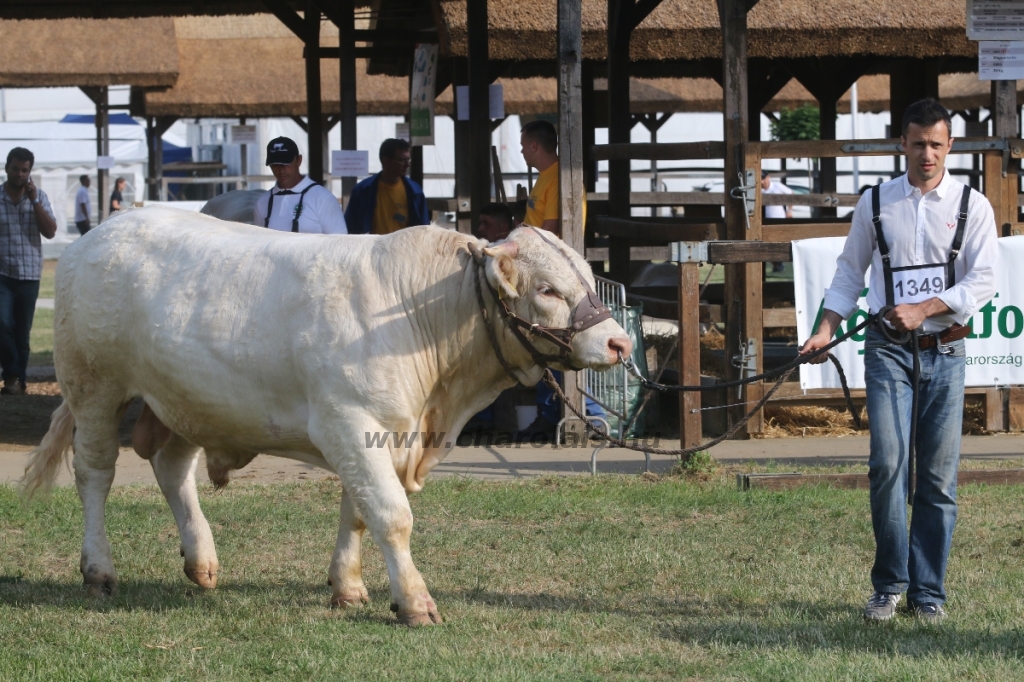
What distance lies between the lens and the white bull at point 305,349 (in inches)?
193

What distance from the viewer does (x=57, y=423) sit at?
6004 millimetres

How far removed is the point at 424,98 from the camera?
1163 centimetres

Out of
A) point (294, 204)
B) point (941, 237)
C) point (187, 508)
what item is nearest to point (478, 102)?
point (294, 204)

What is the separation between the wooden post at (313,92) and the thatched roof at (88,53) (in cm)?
1124

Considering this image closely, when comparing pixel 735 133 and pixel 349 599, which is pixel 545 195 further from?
pixel 349 599

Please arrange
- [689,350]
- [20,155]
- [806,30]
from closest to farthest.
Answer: [689,350]
[20,155]
[806,30]

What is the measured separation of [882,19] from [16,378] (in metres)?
9.48

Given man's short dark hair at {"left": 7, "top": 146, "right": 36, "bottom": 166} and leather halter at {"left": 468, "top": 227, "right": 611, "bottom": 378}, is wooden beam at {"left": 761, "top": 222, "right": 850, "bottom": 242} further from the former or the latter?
man's short dark hair at {"left": 7, "top": 146, "right": 36, "bottom": 166}

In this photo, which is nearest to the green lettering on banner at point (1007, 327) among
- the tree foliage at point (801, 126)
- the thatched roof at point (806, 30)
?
the thatched roof at point (806, 30)

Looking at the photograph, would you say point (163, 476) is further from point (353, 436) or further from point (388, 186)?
point (388, 186)

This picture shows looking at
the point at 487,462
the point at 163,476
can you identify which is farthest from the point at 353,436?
the point at 487,462

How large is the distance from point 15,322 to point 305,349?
311 inches

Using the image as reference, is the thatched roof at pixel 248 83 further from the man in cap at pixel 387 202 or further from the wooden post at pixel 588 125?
the man in cap at pixel 387 202

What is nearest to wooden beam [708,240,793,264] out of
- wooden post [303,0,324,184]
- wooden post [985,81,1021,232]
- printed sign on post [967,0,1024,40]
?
wooden post [985,81,1021,232]
